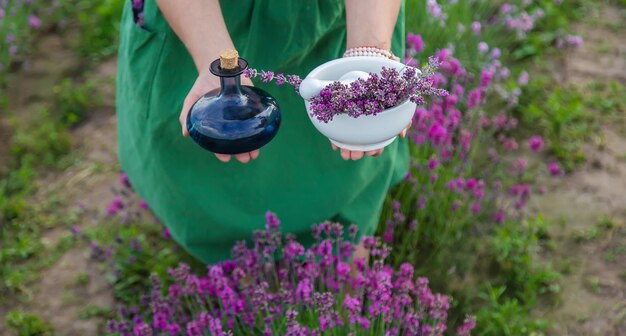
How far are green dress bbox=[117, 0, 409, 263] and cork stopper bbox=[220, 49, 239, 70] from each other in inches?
17.5

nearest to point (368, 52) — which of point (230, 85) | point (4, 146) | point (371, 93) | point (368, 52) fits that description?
point (368, 52)

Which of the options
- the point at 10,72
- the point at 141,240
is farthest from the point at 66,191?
the point at 10,72

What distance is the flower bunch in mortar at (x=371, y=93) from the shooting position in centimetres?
149

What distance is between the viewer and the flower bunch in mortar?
1.49 meters

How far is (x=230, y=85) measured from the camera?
155 centimetres

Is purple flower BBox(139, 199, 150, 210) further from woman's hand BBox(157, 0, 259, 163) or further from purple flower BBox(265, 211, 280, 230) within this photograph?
woman's hand BBox(157, 0, 259, 163)

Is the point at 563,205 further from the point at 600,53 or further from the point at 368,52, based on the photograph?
the point at 368,52

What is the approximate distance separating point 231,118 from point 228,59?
13cm

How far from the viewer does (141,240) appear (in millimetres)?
2816

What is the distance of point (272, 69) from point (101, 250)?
1062mm

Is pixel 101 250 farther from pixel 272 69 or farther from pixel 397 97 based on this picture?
pixel 397 97

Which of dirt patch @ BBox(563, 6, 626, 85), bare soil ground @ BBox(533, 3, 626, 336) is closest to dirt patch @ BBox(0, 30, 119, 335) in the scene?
bare soil ground @ BBox(533, 3, 626, 336)

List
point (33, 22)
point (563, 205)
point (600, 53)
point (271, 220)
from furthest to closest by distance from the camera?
point (33, 22)
point (600, 53)
point (563, 205)
point (271, 220)

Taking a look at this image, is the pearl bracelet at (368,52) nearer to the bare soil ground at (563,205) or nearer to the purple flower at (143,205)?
the bare soil ground at (563,205)
